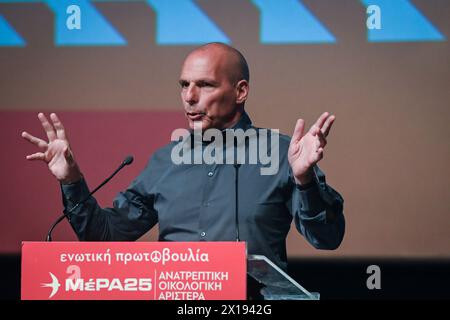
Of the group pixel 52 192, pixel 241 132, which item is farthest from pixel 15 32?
pixel 241 132

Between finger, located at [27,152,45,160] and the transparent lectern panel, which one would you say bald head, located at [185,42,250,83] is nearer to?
finger, located at [27,152,45,160]

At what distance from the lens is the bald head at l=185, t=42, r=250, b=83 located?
4023mm

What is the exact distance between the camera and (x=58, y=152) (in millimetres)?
3648

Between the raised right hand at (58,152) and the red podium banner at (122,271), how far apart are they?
1.68 ft

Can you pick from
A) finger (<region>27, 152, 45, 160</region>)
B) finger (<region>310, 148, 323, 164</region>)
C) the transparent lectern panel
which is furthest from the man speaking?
the transparent lectern panel

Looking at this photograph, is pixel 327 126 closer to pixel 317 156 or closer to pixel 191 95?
pixel 317 156

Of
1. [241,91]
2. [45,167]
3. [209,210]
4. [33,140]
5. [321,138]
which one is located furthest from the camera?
[45,167]

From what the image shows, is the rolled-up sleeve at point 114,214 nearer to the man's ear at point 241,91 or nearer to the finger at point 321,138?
the man's ear at point 241,91

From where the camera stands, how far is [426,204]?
420cm

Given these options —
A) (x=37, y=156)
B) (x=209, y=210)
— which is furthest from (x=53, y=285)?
(x=209, y=210)

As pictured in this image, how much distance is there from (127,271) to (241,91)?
1.28 metres

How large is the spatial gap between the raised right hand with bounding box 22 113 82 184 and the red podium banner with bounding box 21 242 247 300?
51 cm
